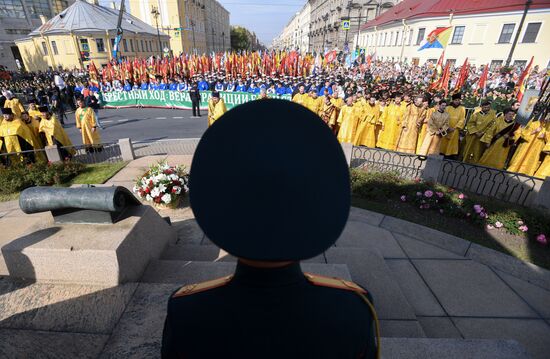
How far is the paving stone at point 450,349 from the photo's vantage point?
2.43 metres

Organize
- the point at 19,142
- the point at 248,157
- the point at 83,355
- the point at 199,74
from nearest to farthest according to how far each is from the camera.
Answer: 1. the point at 248,157
2. the point at 83,355
3. the point at 19,142
4. the point at 199,74

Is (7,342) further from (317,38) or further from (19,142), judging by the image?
(317,38)

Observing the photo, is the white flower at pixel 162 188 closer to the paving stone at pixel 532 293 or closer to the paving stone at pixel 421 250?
the paving stone at pixel 421 250

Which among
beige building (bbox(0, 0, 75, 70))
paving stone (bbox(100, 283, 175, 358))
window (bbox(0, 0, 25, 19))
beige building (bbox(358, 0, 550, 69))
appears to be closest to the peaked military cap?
paving stone (bbox(100, 283, 175, 358))

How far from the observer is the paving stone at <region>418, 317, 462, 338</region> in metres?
3.25

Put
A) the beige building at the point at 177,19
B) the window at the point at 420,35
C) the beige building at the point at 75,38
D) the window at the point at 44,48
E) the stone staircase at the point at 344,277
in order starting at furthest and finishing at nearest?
A: the beige building at the point at 177,19
the window at the point at 44,48
the window at the point at 420,35
the beige building at the point at 75,38
the stone staircase at the point at 344,277

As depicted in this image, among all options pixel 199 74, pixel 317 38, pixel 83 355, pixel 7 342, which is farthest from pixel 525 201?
pixel 317 38

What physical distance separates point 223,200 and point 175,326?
23.1 inches

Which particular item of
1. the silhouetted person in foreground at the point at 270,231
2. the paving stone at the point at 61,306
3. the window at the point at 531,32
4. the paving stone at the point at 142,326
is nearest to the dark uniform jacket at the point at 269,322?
the silhouetted person in foreground at the point at 270,231

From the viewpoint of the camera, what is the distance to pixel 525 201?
669 centimetres

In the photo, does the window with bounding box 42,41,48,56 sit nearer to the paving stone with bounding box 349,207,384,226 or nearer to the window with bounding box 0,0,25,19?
the window with bounding box 0,0,25,19

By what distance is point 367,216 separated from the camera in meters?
5.73

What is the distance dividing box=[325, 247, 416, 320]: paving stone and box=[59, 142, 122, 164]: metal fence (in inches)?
325

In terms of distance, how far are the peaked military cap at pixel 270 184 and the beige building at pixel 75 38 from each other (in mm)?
46334
